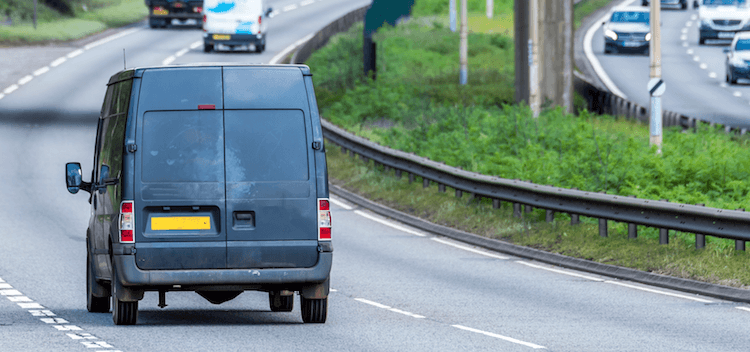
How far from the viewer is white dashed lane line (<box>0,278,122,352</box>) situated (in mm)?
9578

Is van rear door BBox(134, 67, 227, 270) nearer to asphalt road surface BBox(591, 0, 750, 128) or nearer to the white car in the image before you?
asphalt road surface BBox(591, 0, 750, 128)

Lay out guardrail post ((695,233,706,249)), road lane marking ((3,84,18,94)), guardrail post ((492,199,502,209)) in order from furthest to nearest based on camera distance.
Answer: road lane marking ((3,84,18,94))
guardrail post ((492,199,502,209))
guardrail post ((695,233,706,249))

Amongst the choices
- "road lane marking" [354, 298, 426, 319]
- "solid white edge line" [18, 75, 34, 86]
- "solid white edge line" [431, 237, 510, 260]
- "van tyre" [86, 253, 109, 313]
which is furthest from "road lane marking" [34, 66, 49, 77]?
"road lane marking" [354, 298, 426, 319]

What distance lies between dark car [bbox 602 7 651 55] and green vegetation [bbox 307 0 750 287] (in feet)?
52.5

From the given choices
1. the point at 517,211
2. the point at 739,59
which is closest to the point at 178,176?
the point at 517,211

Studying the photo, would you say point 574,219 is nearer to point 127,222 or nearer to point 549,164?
point 549,164

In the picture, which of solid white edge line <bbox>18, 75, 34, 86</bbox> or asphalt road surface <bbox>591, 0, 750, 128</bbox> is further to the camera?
solid white edge line <bbox>18, 75, 34, 86</bbox>

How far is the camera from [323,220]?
10.2 meters

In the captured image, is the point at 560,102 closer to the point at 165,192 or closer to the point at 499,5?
the point at 165,192

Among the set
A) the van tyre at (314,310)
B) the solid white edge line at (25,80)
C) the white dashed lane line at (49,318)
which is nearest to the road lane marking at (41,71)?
the solid white edge line at (25,80)

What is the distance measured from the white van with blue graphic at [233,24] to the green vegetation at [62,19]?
8746 mm

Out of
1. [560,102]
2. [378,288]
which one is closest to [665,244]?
[378,288]

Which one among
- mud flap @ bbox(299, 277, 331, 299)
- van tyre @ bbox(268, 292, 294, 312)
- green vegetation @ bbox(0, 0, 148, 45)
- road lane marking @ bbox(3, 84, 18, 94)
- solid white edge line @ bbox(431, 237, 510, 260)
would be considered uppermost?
green vegetation @ bbox(0, 0, 148, 45)

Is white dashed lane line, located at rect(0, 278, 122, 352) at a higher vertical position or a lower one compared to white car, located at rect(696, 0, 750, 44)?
lower
